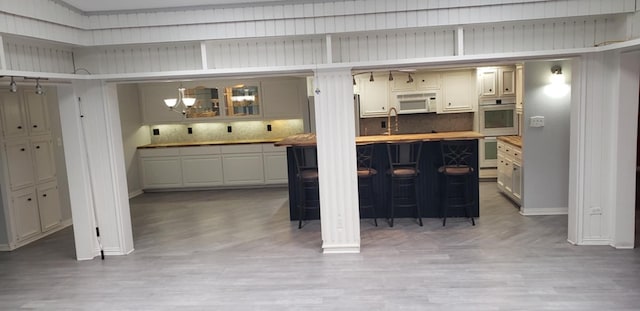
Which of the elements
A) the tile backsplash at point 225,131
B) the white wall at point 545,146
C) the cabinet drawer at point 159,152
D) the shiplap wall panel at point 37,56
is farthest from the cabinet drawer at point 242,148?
the white wall at point 545,146

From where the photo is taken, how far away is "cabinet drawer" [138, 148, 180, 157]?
29.0 feet

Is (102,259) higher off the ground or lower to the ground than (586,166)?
lower

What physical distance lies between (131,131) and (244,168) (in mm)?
2248

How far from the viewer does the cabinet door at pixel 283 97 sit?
8789 mm

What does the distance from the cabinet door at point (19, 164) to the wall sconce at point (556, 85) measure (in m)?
6.61

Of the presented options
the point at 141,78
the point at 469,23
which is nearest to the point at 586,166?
the point at 469,23

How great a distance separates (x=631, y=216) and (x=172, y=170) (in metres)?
7.39

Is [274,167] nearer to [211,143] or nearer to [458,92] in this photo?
[211,143]

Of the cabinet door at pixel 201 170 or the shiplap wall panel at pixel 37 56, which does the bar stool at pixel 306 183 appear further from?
the cabinet door at pixel 201 170

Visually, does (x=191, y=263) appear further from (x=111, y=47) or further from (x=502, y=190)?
(x=502, y=190)

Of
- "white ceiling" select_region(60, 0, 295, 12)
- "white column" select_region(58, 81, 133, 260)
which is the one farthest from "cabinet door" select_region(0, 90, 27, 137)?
"white ceiling" select_region(60, 0, 295, 12)

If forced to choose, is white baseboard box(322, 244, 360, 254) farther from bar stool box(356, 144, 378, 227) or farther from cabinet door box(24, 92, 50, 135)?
cabinet door box(24, 92, 50, 135)

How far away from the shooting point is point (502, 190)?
7.17 m

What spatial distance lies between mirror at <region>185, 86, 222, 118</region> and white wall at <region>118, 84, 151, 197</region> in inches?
39.0
